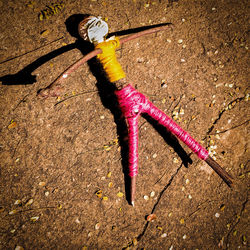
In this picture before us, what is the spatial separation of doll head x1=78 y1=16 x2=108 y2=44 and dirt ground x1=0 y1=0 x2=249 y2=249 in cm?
44

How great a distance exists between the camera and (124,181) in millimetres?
2562

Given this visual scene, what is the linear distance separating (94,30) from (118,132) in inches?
57.2

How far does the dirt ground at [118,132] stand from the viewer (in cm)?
241

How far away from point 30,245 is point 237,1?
16.9ft

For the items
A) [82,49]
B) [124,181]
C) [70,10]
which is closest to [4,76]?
[82,49]

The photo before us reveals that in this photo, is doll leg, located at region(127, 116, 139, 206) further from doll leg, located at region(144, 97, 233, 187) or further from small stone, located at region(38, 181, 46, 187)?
small stone, located at region(38, 181, 46, 187)

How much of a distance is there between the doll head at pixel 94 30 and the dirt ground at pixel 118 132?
441 millimetres

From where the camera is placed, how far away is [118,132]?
257 centimetres

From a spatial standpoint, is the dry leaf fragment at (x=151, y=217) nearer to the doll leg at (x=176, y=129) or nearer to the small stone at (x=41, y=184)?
the doll leg at (x=176, y=129)

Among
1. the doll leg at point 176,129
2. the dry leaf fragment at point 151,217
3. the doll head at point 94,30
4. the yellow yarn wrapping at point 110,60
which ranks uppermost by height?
the doll head at point 94,30

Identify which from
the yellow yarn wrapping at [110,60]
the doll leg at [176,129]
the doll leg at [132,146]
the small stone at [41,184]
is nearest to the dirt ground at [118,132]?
the small stone at [41,184]

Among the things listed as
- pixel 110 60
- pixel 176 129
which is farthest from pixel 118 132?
pixel 110 60

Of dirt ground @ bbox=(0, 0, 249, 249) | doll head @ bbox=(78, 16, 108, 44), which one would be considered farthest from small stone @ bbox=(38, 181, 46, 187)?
doll head @ bbox=(78, 16, 108, 44)

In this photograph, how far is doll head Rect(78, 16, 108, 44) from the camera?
2.06m
